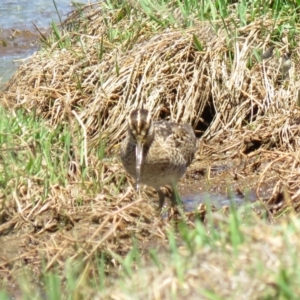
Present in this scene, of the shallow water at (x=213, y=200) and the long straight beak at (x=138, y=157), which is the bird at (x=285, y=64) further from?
the long straight beak at (x=138, y=157)

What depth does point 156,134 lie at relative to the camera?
749 centimetres

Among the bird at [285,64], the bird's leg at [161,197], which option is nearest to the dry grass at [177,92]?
the bird at [285,64]

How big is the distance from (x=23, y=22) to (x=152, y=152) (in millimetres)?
6689

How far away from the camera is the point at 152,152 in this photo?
7.40 meters

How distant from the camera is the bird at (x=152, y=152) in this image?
23.6ft

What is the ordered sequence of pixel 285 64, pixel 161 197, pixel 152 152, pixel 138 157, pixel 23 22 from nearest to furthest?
1. pixel 138 157
2. pixel 152 152
3. pixel 161 197
4. pixel 285 64
5. pixel 23 22

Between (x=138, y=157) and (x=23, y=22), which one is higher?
(x=138, y=157)

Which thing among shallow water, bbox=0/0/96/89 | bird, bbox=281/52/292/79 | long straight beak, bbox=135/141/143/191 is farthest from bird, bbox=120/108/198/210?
shallow water, bbox=0/0/96/89

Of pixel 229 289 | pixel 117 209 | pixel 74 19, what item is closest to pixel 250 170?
pixel 117 209

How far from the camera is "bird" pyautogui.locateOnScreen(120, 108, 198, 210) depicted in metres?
7.20

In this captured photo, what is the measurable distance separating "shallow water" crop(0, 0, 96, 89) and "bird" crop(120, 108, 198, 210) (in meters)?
5.36

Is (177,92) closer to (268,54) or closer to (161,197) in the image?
(268,54)

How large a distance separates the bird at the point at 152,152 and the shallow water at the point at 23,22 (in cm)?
Result: 536

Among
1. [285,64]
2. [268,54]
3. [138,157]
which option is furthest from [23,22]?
[138,157]
